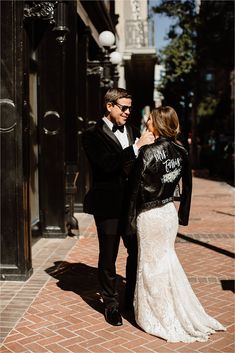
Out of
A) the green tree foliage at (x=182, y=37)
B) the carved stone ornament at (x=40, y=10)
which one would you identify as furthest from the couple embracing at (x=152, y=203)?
the green tree foliage at (x=182, y=37)

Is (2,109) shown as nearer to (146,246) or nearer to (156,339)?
(146,246)

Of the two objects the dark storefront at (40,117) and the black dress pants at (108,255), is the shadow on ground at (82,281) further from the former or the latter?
the dark storefront at (40,117)

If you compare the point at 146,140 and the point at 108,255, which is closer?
the point at 146,140

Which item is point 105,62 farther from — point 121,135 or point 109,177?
point 109,177

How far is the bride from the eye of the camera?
4.32m

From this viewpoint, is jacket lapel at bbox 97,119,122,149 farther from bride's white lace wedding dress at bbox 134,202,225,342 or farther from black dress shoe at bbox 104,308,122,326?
black dress shoe at bbox 104,308,122,326

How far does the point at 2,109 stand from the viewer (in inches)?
231

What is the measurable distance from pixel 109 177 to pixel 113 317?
1228mm

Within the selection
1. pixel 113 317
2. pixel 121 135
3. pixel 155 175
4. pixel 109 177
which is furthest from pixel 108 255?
pixel 121 135

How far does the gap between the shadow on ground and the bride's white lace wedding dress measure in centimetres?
43

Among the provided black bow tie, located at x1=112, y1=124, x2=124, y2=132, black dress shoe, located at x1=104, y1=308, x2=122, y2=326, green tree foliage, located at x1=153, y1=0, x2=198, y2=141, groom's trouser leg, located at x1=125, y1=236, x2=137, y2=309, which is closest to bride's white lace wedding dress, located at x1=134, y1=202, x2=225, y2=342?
black dress shoe, located at x1=104, y1=308, x2=122, y2=326

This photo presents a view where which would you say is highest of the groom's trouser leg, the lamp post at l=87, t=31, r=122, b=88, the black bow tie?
the lamp post at l=87, t=31, r=122, b=88

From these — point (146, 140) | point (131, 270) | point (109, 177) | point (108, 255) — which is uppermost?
point (146, 140)

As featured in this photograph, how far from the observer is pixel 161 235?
4398 millimetres
